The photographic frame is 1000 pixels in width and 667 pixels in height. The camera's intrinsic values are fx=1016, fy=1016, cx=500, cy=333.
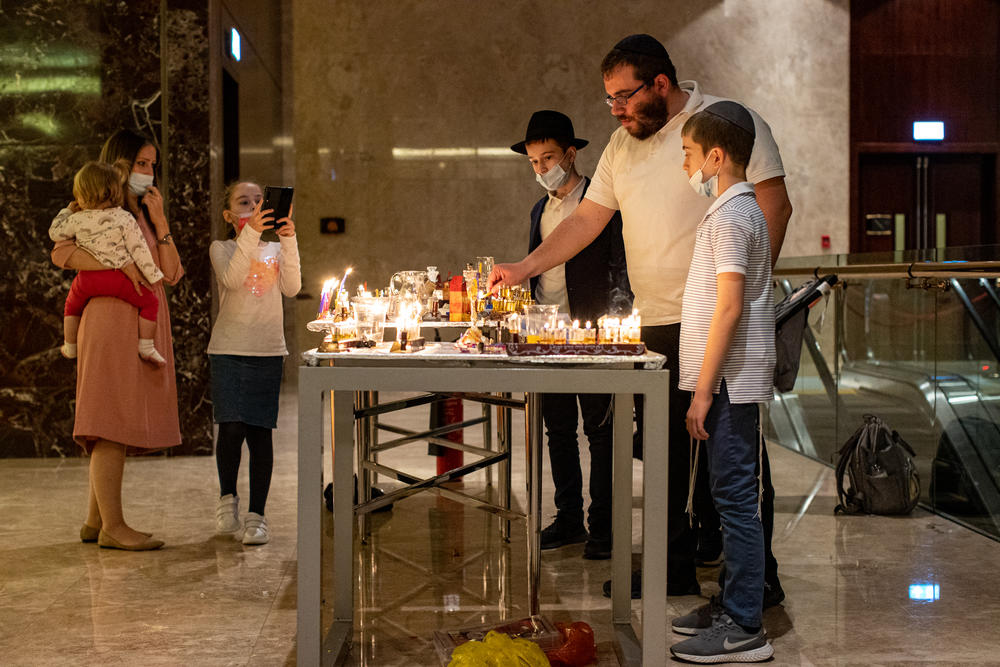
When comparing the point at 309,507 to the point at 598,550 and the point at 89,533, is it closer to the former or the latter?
the point at 598,550

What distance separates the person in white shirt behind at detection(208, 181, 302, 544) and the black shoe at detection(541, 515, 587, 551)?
110cm

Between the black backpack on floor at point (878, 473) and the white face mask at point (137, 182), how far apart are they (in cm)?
319

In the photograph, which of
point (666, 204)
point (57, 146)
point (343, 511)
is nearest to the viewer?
point (343, 511)

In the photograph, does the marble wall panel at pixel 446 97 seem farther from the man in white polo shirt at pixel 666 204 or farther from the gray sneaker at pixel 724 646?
the gray sneaker at pixel 724 646

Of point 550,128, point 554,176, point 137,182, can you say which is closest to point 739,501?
point 554,176

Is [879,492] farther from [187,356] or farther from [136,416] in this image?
[187,356]

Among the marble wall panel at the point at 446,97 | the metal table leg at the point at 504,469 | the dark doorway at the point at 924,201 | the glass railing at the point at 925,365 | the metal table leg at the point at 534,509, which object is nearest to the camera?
the metal table leg at the point at 534,509

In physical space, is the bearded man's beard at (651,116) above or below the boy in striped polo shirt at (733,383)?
above

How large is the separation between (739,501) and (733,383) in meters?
0.32

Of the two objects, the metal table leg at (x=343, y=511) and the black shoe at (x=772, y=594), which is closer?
the metal table leg at (x=343, y=511)

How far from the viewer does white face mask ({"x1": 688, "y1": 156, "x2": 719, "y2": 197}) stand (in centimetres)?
279

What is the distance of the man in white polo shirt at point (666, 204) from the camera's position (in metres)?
3.14

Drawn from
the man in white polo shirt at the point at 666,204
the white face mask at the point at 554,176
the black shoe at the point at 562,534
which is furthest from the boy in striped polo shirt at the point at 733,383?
the white face mask at the point at 554,176

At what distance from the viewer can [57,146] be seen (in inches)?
228
